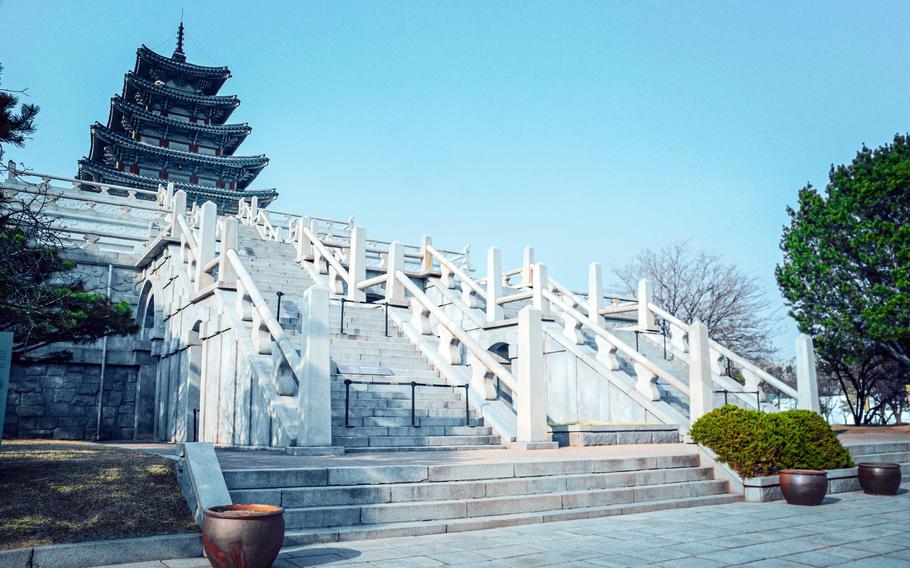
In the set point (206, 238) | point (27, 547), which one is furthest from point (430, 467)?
point (206, 238)

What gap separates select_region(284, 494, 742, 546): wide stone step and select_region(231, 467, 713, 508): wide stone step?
0.37 metres

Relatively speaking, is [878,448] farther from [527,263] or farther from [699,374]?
[527,263]

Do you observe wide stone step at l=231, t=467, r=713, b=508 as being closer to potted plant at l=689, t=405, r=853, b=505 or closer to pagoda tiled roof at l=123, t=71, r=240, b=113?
potted plant at l=689, t=405, r=853, b=505

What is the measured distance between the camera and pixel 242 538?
221 inches

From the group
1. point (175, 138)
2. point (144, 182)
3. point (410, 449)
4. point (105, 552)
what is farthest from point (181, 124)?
point (105, 552)

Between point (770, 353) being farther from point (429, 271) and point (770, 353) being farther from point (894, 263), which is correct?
point (429, 271)

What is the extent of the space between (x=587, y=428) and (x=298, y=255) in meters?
12.2

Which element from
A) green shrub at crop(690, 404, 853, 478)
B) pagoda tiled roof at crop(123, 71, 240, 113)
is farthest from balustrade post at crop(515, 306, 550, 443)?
pagoda tiled roof at crop(123, 71, 240, 113)

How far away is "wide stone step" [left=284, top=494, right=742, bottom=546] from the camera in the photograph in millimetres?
6980

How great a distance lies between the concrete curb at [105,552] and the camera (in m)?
5.67

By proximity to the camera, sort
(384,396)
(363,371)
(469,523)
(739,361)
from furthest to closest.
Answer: (739,361)
(384,396)
(363,371)
(469,523)

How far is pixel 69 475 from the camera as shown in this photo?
7465 mm

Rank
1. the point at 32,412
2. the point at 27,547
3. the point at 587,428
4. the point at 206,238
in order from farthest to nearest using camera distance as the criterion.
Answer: the point at 32,412, the point at 206,238, the point at 587,428, the point at 27,547

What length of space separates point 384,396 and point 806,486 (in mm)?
7176
